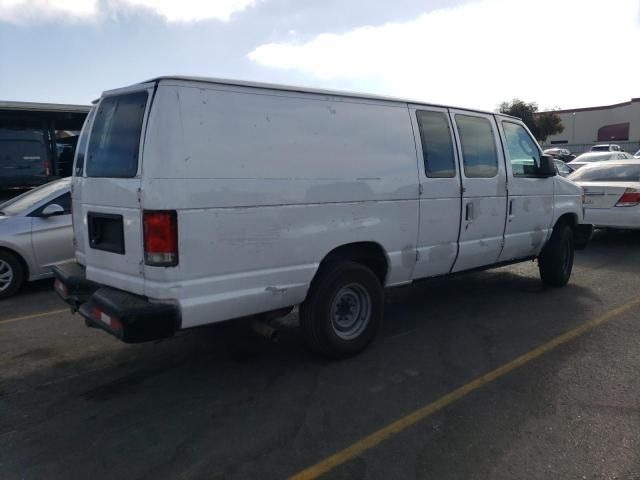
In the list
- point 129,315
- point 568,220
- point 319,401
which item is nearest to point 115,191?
point 129,315

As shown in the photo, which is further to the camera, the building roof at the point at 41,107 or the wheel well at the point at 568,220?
the building roof at the point at 41,107

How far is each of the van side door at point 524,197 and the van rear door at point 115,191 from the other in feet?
13.8

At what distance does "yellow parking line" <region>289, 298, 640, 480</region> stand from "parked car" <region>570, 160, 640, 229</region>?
17.4ft

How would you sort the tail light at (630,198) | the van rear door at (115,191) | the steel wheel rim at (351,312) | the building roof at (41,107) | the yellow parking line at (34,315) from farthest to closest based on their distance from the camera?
the building roof at (41,107)
the tail light at (630,198)
the yellow parking line at (34,315)
the steel wheel rim at (351,312)
the van rear door at (115,191)

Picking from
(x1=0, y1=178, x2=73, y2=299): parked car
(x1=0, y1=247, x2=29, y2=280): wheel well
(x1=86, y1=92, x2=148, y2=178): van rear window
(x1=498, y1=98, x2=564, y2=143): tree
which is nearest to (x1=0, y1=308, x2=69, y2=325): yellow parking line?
(x1=0, y1=178, x2=73, y2=299): parked car

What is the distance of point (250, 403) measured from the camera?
3.96 meters

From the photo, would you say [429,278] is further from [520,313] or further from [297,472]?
[297,472]

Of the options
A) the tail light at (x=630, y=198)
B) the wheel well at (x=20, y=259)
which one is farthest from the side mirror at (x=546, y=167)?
the wheel well at (x=20, y=259)

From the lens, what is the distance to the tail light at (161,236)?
3.54 metres

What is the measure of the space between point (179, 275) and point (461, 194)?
3.11 metres

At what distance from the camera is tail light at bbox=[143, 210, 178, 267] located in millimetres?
3537

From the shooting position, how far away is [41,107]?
40.8 ft

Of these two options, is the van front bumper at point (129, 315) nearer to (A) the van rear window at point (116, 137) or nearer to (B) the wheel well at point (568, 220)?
(A) the van rear window at point (116, 137)

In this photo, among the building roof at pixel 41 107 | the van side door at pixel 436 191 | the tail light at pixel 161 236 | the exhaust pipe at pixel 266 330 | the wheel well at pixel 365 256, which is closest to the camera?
the tail light at pixel 161 236
